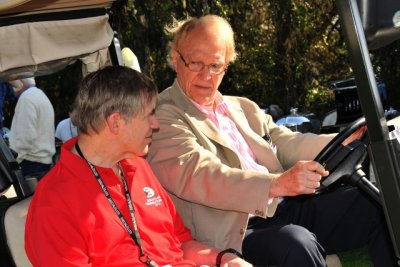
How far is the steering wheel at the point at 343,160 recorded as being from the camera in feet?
9.12

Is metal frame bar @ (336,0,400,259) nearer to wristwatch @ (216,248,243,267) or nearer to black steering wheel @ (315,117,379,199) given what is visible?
black steering wheel @ (315,117,379,199)

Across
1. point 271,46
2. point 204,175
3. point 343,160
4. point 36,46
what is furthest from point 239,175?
point 271,46

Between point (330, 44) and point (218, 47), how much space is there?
1076cm

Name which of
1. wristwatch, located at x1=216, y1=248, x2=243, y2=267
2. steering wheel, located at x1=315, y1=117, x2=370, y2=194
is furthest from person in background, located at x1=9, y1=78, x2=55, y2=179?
steering wheel, located at x1=315, y1=117, x2=370, y2=194

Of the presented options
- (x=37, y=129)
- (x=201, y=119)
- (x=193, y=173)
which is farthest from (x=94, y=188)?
(x=37, y=129)

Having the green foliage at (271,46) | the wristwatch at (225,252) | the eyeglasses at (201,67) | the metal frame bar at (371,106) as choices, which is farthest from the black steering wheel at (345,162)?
the green foliage at (271,46)

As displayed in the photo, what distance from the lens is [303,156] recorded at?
3.52 meters

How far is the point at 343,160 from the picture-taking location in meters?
2.80

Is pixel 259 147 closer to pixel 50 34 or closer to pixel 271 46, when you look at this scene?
pixel 50 34

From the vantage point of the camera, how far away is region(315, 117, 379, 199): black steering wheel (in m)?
2.78

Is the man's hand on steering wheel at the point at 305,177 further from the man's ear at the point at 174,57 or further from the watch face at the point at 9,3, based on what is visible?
the watch face at the point at 9,3

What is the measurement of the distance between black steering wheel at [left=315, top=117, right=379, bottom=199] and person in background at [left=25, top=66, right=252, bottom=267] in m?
0.50

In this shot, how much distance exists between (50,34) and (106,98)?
0.77 metres

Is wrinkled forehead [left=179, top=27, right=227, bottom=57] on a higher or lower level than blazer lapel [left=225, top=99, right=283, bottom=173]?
higher
